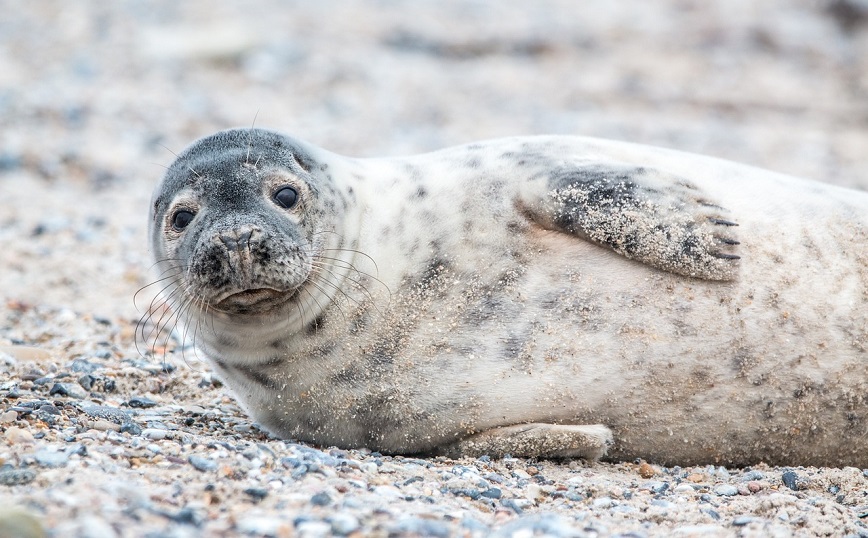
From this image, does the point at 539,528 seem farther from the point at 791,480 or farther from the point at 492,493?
the point at 791,480

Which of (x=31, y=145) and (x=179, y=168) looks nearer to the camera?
(x=179, y=168)

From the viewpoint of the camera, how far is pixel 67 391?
3.87 metres

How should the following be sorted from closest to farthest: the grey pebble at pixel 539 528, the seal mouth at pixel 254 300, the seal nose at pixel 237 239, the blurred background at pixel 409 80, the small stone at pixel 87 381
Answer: the grey pebble at pixel 539 528 → the seal nose at pixel 237 239 → the seal mouth at pixel 254 300 → the small stone at pixel 87 381 → the blurred background at pixel 409 80

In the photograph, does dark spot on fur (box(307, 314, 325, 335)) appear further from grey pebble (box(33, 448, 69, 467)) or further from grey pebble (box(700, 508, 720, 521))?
grey pebble (box(700, 508, 720, 521))

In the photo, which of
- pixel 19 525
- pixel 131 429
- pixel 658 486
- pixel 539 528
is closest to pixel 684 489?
pixel 658 486

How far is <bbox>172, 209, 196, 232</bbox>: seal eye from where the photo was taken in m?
3.53

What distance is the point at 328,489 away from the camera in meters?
2.89

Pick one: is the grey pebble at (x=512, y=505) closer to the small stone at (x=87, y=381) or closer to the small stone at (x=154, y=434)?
the small stone at (x=154, y=434)

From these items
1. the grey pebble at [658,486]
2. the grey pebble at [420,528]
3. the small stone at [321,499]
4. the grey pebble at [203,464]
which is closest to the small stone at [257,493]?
Result: the small stone at [321,499]

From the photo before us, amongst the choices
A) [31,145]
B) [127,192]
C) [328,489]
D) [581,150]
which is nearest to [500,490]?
[328,489]

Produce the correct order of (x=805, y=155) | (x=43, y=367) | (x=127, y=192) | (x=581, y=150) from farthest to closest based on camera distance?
(x=805, y=155) → (x=127, y=192) → (x=43, y=367) → (x=581, y=150)

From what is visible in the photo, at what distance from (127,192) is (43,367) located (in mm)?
3534

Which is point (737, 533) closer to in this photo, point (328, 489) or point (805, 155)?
point (328, 489)

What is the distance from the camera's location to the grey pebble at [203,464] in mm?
2957
